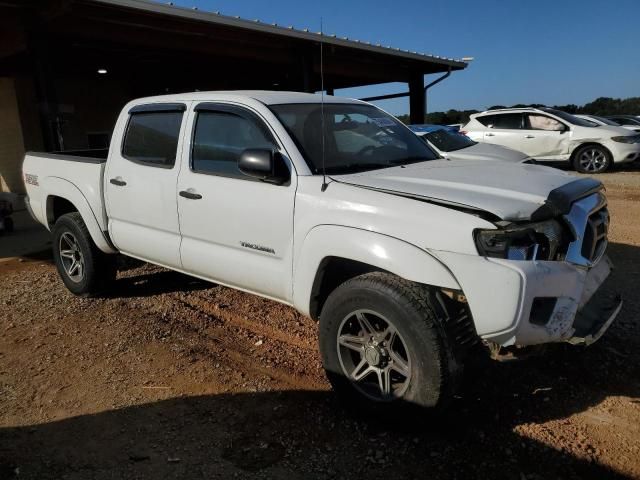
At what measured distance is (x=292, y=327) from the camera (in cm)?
443

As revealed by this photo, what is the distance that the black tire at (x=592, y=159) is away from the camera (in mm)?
13492

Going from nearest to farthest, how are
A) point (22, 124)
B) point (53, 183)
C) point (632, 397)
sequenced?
1. point (632, 397)
2. point (53, 183)
3. point (22, 124)

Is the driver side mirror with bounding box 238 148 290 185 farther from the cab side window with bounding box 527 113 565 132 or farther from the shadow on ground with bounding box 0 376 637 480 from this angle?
the cab side window with bounding box 527 113 565 132

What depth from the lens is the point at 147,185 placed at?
14.1 ft

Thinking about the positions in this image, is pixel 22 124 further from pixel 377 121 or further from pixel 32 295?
pixel 377 121

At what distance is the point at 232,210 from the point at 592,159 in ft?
42.2

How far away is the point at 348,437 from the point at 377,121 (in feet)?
8.08

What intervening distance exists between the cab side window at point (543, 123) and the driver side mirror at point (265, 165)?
12.5m

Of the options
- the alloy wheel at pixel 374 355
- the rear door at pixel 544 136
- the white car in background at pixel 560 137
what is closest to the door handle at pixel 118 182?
the alloy wheel at pixel 374 355

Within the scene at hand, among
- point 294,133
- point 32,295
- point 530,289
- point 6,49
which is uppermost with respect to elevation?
point 6,49

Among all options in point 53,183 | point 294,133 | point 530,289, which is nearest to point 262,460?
point 530,289

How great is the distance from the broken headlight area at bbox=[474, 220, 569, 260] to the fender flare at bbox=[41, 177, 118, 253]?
363 centimetres

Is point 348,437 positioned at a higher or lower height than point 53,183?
lower

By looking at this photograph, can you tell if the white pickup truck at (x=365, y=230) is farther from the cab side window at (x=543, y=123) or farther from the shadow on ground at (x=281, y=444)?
the cab side window at (x=543, y=123)
